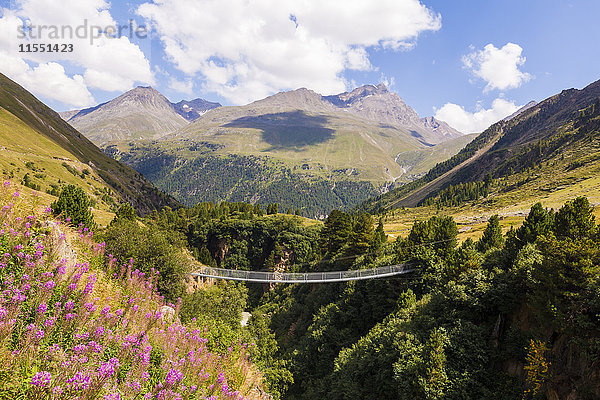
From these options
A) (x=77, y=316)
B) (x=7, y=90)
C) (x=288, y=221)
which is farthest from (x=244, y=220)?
(x=7, y=90)

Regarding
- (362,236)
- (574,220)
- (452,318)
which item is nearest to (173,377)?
(452,318)

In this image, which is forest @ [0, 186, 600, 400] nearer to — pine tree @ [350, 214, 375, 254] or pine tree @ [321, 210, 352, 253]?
pine tree @ [350, 214, 375, 254]

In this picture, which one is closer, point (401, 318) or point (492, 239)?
point (401, 318)

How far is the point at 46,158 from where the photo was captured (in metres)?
138

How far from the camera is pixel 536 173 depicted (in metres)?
164

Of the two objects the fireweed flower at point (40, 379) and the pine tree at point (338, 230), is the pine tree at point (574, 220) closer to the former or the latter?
the fireweed flower at point (40, 379)

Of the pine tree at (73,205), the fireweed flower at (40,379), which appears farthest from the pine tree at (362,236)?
the fireweed flower at (40,379)

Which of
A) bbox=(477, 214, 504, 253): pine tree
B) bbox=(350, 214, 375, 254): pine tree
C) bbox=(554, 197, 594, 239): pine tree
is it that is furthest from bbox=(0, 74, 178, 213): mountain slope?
bbox=(554, 197, 594, 239): pine tree

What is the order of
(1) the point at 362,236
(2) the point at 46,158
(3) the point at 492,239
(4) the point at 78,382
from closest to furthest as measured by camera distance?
(4) the point at 78,382 → (3) the point at 492,239 → (1) the point at 362,236 → (2) the point at 46,158

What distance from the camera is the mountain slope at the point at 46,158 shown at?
380 feet

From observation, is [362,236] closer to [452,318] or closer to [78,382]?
[452,318]

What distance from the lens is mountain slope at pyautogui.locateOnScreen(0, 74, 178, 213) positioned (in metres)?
116

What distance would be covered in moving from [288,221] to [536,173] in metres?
155

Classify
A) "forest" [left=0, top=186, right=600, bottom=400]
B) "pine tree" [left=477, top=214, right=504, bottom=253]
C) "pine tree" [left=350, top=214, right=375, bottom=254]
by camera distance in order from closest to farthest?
"forest" [left=0, top=186, right=600, bottom=400]
"pine tree" [left=477, top=214, right=504, bottom=253]
"pine tree" [left=350, top=214, right=375, bottom=254]
